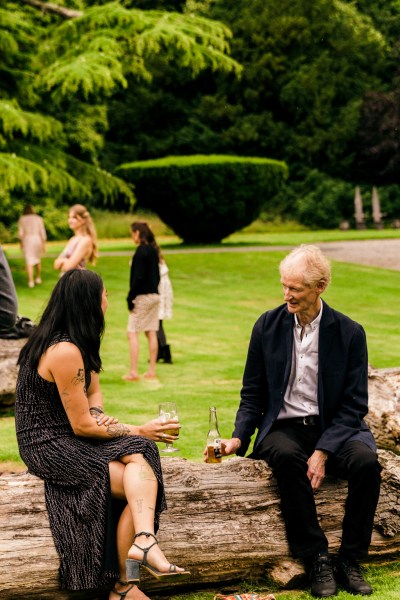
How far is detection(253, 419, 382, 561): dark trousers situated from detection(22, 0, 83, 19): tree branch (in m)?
21.6

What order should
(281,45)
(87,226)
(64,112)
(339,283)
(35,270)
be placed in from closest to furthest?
(87,226) < (339,283) < (35,270) < (64,112) < (281,45)

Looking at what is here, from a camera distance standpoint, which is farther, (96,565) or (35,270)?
(35,270)

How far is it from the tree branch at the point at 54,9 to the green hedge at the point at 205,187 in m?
4.82

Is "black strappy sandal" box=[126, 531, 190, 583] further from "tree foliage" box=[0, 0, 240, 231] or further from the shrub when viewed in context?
the shrub

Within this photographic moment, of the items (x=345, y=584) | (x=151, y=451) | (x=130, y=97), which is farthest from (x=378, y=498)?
(x=130, y=97)

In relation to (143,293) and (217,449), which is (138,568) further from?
(143,293)

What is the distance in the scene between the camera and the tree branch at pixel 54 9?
25.3m

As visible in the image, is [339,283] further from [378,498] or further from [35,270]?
[378,498]

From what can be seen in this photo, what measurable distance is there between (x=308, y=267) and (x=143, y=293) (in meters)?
6.28

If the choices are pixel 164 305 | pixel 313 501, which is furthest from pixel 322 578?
pixel 164 305

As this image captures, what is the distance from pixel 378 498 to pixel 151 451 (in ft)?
4.10

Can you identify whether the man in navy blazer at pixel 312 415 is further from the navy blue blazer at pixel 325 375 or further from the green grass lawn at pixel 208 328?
the green grass lawn at pixel 208 328

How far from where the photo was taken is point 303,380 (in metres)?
5.43

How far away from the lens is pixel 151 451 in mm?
4797
